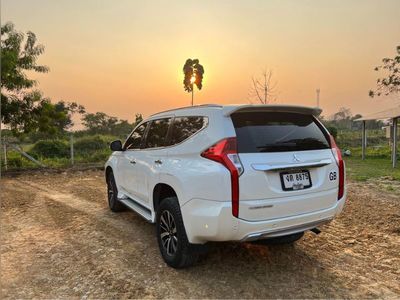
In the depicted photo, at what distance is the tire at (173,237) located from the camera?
3.45 metres

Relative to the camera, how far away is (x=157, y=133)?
4512mm

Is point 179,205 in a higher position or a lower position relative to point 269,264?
higher

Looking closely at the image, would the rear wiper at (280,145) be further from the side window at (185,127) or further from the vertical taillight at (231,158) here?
the side window at (185,127)

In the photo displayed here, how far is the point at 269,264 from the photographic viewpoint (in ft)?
12.4

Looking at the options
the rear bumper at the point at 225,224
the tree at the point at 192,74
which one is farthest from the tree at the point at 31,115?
the tree at the point at 192,74

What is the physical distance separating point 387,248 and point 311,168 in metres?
1.86

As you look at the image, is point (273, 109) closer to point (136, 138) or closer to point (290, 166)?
point (290, 166)

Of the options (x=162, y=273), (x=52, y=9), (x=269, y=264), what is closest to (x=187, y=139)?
(x=162, y=273)

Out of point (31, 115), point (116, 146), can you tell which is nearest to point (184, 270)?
point (116, 146)

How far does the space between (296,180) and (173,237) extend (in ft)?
4.77

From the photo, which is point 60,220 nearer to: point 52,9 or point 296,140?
point 296,140

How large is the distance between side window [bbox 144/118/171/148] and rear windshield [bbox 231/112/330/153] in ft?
4.13

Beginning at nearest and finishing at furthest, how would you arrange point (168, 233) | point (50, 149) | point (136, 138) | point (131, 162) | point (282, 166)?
point (282, 166)
point (168, 233)
point (131, 162)
point (136, 138)
point (50, 149)

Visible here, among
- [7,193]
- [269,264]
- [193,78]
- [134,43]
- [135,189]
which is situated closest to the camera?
[269,264]
